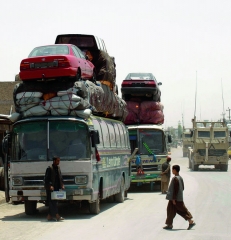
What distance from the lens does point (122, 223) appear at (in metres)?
15.1

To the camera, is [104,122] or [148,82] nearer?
[104,122]

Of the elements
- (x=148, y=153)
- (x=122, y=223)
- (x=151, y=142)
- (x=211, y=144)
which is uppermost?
(x=211, y=144)

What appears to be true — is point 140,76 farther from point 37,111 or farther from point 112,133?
point 37,111

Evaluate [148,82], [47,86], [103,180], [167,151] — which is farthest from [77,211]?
[148,82]

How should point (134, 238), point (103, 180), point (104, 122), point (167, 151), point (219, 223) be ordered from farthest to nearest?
point (167, 151), point (104, 122), point (103, 180), point (219, 223), point (134, 238)

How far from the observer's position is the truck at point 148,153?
2720cm

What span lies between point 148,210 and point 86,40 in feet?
20.6

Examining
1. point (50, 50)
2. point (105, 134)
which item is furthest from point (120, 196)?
point (50, 50)

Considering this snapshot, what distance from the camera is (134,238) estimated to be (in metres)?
12.5

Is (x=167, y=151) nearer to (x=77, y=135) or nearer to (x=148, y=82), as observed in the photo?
(x=148, y=82)

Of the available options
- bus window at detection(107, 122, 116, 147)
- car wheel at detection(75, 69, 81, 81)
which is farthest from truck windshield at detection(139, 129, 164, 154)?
car wheel at detection(75, 69, 81, 81)

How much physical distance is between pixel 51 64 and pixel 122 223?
4590mm

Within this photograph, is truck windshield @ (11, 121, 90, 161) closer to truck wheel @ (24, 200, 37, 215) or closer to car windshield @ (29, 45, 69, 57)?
truck wheel @ (24, 200, 37, 215)

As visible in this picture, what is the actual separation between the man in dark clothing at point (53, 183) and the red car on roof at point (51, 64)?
237 centimetres
